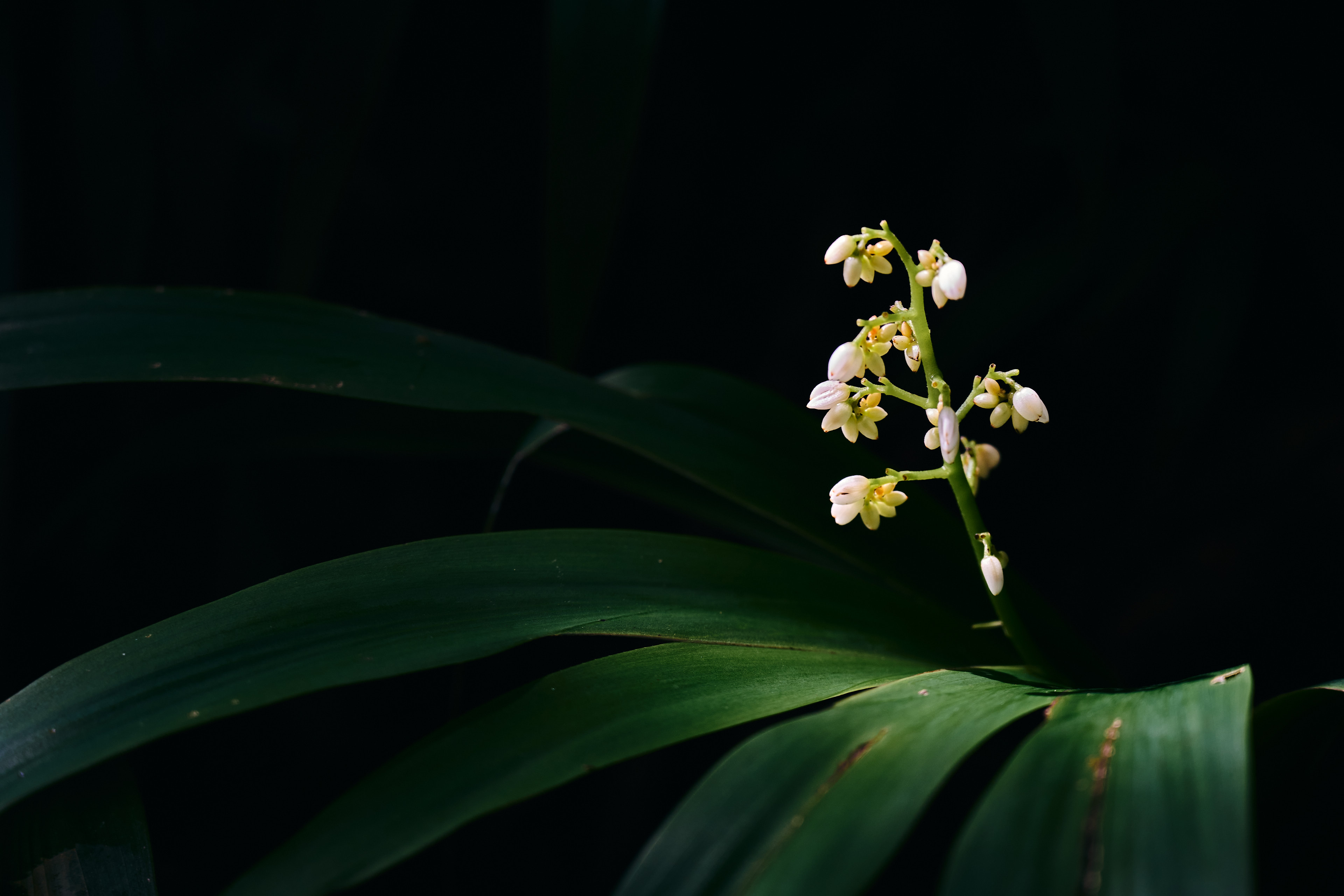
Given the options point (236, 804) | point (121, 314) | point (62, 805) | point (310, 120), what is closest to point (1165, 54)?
point (310, 120)

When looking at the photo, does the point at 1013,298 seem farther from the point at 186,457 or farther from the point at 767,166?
the point at 186,457

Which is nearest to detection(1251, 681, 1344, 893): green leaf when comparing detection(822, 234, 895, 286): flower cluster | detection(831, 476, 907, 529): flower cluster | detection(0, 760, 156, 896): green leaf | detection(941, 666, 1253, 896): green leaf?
detection(941, 666, 1253, 896): green leaf

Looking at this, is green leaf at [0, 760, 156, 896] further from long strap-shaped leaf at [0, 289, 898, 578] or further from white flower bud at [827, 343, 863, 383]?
white flower bud at [827, 343, 863, 383]

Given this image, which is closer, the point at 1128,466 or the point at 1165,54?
the point at 1165,54

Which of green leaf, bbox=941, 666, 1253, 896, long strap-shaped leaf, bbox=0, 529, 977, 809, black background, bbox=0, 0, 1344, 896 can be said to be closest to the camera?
green leaf, bbox=941, 666, 1253, 896

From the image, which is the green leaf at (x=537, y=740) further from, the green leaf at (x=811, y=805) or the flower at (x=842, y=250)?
the flower at (x=842, y=250)

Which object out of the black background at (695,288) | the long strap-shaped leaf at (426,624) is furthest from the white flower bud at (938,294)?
the black background at (695,288)
